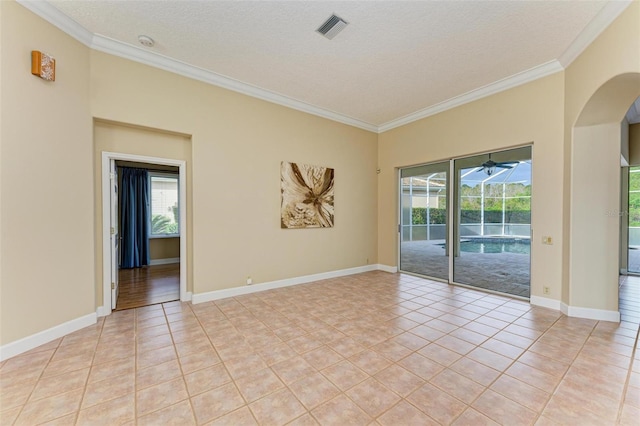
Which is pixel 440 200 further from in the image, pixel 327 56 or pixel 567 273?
pixel 327 56

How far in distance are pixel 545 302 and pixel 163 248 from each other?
8294 millimetres

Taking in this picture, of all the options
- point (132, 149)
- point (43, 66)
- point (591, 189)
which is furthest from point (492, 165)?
point (43, 66)

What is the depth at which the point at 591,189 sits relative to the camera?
3.27 meters

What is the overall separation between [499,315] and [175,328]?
406 centimetres

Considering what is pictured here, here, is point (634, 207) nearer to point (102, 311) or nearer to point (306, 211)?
point (306, 211)

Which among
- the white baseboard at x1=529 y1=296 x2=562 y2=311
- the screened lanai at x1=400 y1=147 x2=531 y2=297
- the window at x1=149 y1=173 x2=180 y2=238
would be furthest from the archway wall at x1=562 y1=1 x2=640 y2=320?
the window at x1=149 y1=173 x2=180 y2=238

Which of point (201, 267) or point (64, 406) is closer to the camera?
point (64, 406)

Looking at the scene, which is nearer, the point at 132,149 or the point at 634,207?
the point at 132,149

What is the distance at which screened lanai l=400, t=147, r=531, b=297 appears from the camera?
14.2 ft

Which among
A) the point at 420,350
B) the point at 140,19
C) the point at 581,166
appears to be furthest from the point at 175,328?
the point at 581,166

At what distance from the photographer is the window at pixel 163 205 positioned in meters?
7.13

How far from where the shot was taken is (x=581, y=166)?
3.31 metres

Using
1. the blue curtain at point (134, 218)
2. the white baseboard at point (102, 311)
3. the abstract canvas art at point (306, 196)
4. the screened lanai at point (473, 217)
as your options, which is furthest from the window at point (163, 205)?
the screened lanai at point (473, 217)

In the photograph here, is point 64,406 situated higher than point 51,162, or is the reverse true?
point 51,162
